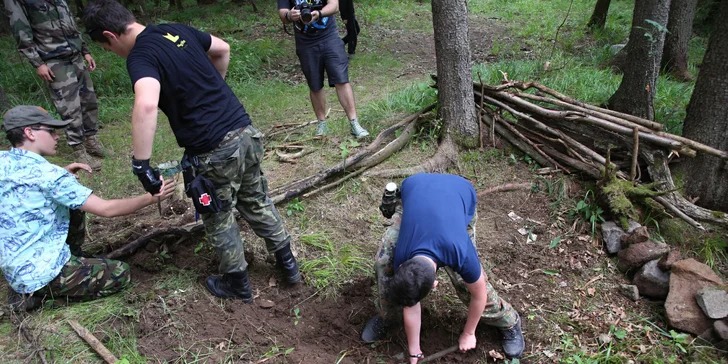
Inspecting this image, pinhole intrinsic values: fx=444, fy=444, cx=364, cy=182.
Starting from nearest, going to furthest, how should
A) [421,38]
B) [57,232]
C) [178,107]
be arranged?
1. [178,107]
2. [57,232]
3. [421,38]

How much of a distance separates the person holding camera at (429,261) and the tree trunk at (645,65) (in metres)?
3.06

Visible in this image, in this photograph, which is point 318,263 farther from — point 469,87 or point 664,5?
point 664,5

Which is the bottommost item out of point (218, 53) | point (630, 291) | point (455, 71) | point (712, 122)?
A: point (630, 291)

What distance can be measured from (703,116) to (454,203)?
106 inches

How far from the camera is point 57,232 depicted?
2.79 metres

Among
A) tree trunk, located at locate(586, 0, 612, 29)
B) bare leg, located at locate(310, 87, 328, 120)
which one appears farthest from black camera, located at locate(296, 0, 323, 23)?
tree trunk, located at locate(586, 0, 612, 29)

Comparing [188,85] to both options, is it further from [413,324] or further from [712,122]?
[712,122]

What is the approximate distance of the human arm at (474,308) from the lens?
7.82 feet

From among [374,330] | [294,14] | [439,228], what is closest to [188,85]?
[439,228]

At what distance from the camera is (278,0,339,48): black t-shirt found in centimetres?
448

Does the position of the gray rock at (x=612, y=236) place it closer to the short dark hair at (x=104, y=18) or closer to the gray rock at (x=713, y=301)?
the gray rock at (x=713, y=301)

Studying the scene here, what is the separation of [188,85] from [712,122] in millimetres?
3958

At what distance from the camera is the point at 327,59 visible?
4609 millimetres

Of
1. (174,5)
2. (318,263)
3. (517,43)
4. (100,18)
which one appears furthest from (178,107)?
(174,5)
